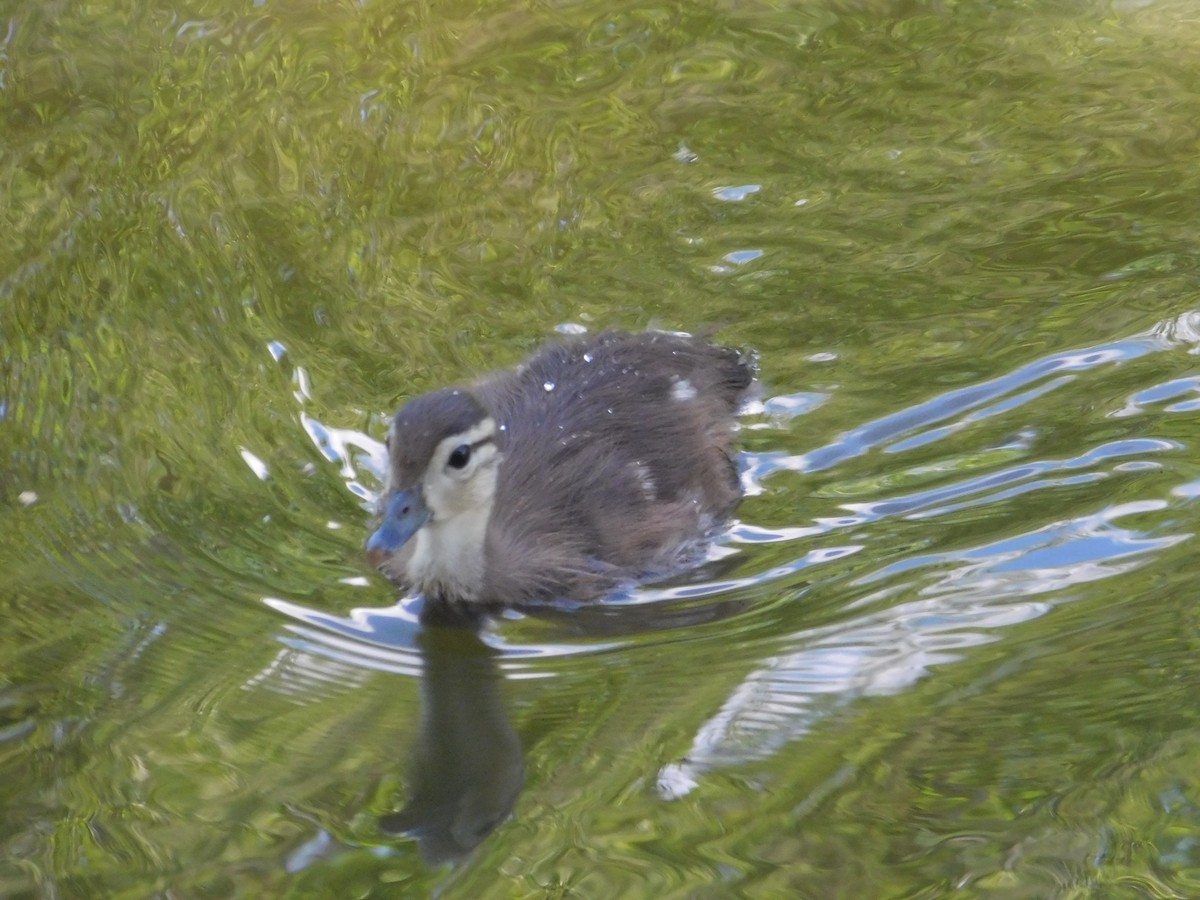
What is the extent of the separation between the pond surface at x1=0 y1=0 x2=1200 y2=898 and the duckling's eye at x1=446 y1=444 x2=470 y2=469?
0.39 metres

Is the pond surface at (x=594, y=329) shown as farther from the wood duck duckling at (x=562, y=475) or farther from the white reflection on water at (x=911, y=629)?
the wood duck duckling at (x=562, y=475)

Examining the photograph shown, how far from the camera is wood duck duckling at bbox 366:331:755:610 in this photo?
13.1ft

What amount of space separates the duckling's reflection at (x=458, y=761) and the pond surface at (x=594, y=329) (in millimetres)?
13

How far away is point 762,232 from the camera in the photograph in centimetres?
564

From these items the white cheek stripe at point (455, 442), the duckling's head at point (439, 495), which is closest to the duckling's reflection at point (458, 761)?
the duckling's head at point (439, 495)

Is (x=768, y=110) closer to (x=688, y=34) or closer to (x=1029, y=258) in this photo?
(x=688, y=34)

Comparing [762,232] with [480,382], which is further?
[762,232]

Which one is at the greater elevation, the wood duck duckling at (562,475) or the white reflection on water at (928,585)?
the wood duck duckling at (562,475)

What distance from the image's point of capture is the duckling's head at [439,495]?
3.91 m

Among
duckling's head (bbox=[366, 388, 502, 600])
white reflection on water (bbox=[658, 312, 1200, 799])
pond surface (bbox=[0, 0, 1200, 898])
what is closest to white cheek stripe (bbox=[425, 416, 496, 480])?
duckling's head (bbox=[366, 388, 502, 600])

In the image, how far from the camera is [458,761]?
11.1 feet

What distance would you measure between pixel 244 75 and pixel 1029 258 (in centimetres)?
283

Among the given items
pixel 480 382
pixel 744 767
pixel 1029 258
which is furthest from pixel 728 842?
pixel 1029 258

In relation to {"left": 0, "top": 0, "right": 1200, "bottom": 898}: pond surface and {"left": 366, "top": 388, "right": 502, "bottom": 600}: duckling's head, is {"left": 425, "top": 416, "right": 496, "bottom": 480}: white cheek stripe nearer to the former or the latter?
{"left": 366, "top": 388, "right": 502, "bottom": 600}: duckling's head
